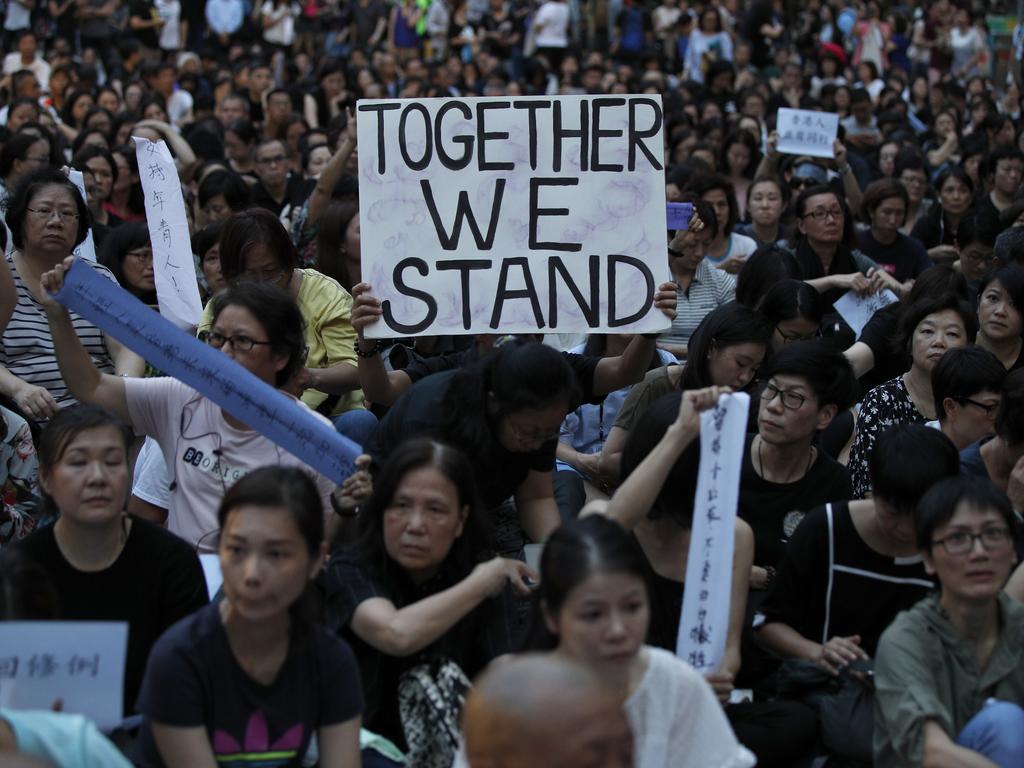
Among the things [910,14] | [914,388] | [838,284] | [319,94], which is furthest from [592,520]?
[910,14]

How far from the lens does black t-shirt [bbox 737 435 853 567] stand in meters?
4.94

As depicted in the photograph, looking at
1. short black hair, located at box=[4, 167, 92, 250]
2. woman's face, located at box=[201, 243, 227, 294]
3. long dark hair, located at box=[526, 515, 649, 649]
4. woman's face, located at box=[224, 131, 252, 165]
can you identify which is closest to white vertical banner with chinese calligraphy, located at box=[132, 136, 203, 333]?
short black hair, located at box=[4, 167, 92, 250]

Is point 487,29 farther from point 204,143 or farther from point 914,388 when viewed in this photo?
point 914,388

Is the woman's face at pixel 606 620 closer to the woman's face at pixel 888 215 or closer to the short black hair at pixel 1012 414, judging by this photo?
the short black hair at pixel 1012 414

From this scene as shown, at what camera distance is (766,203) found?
360 inches

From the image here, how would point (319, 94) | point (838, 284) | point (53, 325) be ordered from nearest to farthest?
1. point (53, 325)
2. point (838, 284)
3. point (319, 94)

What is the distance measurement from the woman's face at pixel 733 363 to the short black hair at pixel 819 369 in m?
0.33

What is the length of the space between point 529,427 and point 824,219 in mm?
4016

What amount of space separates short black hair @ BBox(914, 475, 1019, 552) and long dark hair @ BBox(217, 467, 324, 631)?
155 cm

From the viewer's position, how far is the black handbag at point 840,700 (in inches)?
164

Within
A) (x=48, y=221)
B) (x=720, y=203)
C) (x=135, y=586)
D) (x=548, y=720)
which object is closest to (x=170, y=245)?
(x=48, y=221)

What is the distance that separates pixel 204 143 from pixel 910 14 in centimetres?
1530

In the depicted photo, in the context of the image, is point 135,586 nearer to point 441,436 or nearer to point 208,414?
point 208,414

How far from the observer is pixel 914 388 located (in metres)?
5.84
